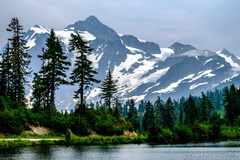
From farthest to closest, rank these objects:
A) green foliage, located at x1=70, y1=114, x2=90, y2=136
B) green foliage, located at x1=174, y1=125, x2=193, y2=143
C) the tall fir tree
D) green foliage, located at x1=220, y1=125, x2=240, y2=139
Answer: green foliage, located at x1=220, y1=125, x2=240, y2=139, green foliage, located at x1=174, y1=125, x2=193, y2=143, the tall fir tree, green foliage, located at x1=70, y1=114, x2=90, y2=136

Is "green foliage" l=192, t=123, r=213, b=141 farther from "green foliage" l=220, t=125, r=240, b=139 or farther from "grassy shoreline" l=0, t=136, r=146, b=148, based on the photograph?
"grassy shoreline" l=0, t=136, r=146, b=148

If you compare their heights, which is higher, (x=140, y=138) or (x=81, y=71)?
(x=81, y=71)

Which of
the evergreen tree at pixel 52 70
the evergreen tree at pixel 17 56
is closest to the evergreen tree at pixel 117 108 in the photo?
the evergreen tree at pixel 52 70

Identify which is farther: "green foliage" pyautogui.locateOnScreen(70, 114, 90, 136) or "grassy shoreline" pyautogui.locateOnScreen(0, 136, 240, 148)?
"green foliage" pyautogui.locateOnScreen(70, 114, 90, 136)

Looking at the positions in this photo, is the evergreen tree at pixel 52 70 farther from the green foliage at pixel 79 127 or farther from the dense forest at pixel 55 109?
the green foliage at pixel 79 127

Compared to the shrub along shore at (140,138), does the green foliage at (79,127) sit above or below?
above

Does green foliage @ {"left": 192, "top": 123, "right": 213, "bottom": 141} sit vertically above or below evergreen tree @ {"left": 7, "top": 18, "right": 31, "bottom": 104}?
below

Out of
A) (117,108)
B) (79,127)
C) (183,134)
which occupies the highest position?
(117,108)

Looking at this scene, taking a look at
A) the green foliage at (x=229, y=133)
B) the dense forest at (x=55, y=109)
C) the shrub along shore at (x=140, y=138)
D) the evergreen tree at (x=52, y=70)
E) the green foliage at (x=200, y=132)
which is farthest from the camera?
the green foliage at (x=229, y=133)

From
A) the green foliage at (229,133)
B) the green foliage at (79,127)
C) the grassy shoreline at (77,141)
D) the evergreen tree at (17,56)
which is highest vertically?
the evergreen tree at (17,56)

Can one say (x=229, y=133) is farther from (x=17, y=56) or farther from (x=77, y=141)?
(x=17, y=56)

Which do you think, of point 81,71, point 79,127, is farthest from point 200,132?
point 81,71

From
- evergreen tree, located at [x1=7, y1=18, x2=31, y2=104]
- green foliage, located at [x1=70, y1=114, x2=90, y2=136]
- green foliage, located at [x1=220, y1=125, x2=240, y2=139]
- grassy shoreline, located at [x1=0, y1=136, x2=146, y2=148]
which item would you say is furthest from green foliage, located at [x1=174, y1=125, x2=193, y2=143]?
evergreen tree, located at [x1=7, y1=18, x2=31, y2=104]

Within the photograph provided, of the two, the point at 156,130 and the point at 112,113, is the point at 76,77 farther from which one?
the point at 156,130
